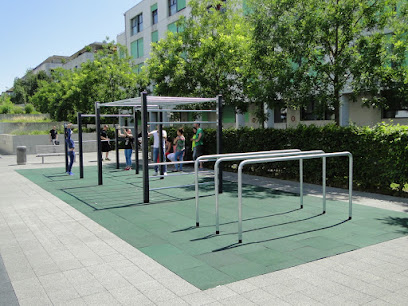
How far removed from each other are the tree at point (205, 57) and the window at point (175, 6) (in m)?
15.1

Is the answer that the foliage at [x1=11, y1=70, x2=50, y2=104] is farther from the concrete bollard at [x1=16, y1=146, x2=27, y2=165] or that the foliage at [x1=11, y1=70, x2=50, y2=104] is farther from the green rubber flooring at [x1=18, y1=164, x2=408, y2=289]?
the green rubber flooring at [x1=18, y1=164, x2=408, y2=289]

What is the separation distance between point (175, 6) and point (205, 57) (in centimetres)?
1934

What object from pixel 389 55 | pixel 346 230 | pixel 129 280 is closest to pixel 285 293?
pixel 129 280

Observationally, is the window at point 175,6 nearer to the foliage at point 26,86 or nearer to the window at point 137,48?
the window at point 137,48

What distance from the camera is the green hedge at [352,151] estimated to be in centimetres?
842

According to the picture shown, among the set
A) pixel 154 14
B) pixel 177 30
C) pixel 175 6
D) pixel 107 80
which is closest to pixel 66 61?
pixel 154 14

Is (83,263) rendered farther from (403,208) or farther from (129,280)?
(403,208)

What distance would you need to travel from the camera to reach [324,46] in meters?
11.0

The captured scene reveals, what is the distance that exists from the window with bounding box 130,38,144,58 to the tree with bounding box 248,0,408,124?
27506 mm

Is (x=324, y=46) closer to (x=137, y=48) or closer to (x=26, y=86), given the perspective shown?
(x=137, y=48)

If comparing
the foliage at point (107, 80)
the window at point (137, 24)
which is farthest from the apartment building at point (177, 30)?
the foliage at point (107, 80)

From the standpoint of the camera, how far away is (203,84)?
15.2 metres

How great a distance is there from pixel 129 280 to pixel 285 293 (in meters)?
1.55

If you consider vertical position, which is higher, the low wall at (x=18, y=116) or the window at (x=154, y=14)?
the window at (x=154, y=14)
